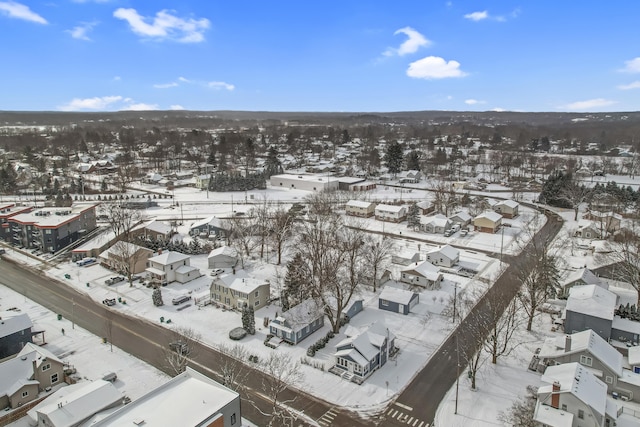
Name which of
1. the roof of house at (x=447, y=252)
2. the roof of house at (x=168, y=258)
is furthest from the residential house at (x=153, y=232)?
the roof of house at (x=447, y=252)

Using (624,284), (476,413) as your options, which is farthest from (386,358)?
(624,284)

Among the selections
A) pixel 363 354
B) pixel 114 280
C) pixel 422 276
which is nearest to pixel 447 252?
pixel 422 276

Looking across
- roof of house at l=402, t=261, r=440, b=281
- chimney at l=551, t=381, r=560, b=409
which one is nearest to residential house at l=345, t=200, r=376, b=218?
roof of house at l=402, t=261, r=440, b=281

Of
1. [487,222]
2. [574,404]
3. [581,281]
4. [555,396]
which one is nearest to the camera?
[574,404]

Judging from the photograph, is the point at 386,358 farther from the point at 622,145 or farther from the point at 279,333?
the point at 622,145

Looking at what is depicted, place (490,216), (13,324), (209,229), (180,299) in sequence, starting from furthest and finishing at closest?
(490,216) < (209,229) < (180,299) < (13,324)

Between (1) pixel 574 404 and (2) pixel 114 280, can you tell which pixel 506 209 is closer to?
(1) pixel 574 404
